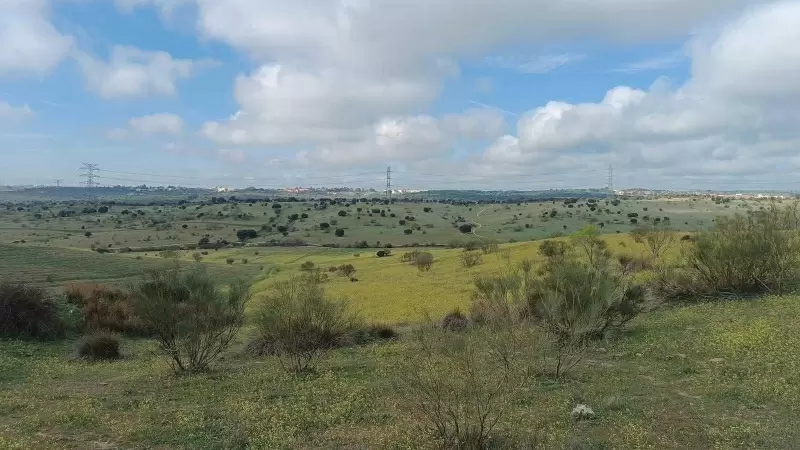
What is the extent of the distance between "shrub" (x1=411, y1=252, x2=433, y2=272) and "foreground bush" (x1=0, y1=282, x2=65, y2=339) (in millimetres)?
30134

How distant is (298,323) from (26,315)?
1571cm

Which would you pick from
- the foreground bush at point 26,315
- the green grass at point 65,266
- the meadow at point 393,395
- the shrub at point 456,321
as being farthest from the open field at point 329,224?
the foreground bush at point 26,315

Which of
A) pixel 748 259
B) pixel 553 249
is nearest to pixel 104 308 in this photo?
pixel 553 249

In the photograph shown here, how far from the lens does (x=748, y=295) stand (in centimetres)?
2769

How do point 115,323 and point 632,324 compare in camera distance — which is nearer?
point 632,324

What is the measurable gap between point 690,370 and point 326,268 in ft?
152

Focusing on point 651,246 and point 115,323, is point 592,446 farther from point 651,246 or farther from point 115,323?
point 651,246

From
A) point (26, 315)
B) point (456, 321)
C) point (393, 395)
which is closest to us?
point (393, 395)

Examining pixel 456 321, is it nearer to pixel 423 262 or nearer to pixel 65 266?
pixel 423 262

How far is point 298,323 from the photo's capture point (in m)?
20.0

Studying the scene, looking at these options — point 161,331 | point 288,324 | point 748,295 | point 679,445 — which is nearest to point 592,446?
point 679,445

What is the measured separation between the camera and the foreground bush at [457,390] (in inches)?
424

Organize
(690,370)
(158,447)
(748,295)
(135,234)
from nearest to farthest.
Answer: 1. (158,447)
2. (690,370)
3. (748,295)
4. (135,234)

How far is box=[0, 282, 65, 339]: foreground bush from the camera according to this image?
27047mm
